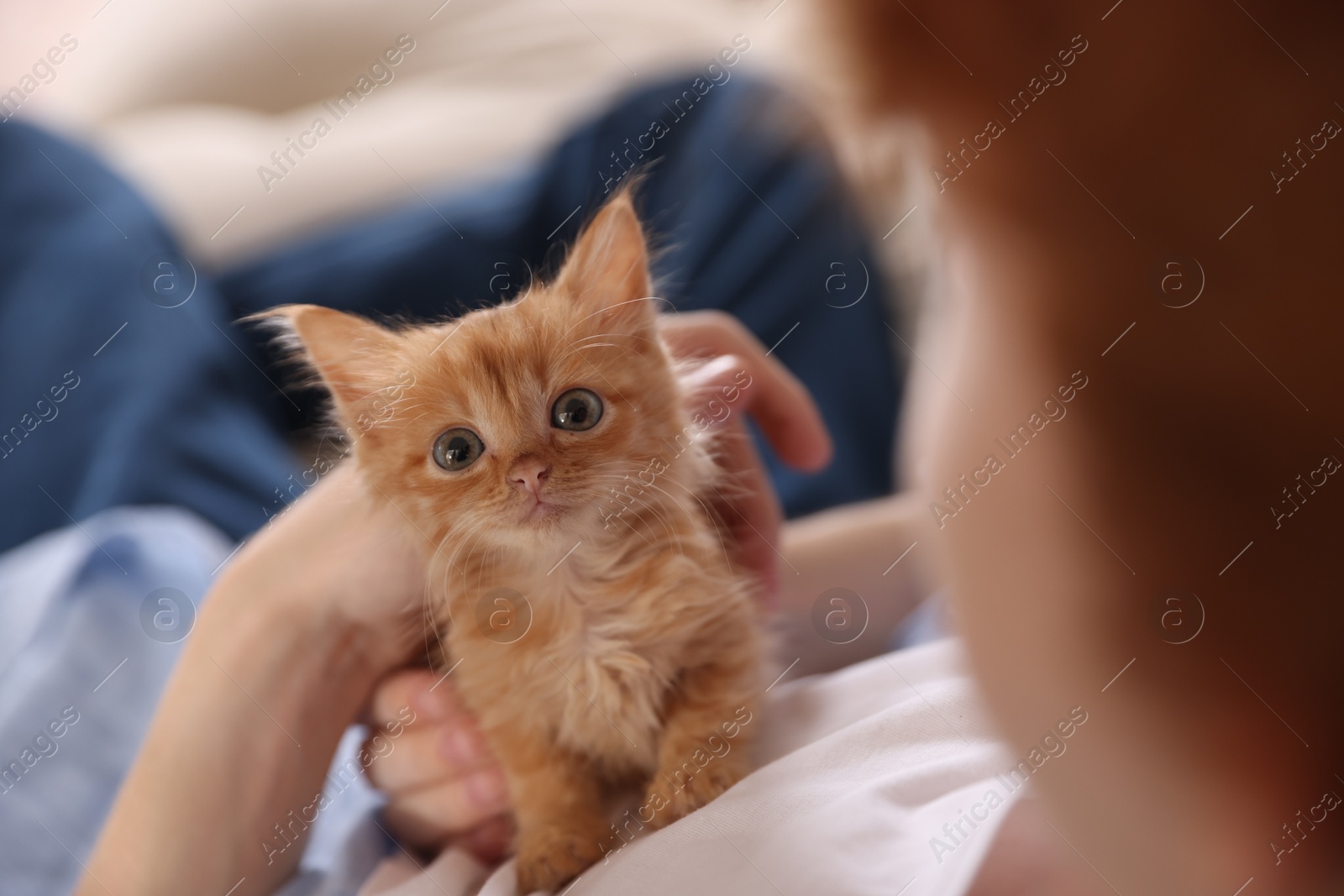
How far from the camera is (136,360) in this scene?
1.73 metres

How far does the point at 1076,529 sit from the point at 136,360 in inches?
73.5

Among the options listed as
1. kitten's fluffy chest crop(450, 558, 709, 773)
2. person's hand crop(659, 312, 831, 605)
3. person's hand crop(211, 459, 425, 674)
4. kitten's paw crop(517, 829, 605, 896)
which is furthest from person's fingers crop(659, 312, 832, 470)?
kitten's paw crop(517, 829, 605, 896)

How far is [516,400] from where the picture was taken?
689 mm

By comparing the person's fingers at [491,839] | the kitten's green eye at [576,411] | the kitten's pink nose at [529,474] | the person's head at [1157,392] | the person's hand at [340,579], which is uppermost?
the person's head at [1157,392]

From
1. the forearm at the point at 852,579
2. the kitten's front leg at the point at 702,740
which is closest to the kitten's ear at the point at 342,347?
the kitten's front leg at the point at 702,740

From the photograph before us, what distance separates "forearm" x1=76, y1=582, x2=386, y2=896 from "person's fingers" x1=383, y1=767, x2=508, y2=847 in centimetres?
11

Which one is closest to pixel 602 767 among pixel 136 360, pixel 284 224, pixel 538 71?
pixel 136 360

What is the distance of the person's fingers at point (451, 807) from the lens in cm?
88

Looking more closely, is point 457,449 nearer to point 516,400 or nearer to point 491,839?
point 516,400

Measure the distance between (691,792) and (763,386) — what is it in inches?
20.5

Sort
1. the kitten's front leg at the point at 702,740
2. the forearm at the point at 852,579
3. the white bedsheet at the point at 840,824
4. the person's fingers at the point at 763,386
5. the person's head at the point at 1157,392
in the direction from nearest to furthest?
the person's head at the point at 1157,392
the white bedsheet at the point at 840,824
the kitten's front leg at the point at 702,740
the person's fingers at the point at 763,386
the forearm at the point at 852,579

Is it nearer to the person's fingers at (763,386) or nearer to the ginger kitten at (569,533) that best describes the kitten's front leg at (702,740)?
the ginger kitten at (569,533)

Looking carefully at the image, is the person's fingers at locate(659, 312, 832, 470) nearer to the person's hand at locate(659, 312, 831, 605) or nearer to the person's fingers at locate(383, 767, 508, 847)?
the person's hand at locate(659, 312, 831, 605)

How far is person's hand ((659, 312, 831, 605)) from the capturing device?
940 millimetres
